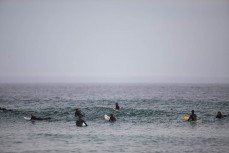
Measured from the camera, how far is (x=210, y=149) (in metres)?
29.1

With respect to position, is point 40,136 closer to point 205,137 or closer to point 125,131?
point 125,131

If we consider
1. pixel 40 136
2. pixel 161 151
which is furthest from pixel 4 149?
pixel 161 151

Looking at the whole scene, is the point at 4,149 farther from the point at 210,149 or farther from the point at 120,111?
the point at 120,111

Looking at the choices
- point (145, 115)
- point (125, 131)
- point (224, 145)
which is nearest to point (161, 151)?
point (224, 145)

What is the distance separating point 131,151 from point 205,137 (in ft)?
31.0

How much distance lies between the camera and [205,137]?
3434 centimetres

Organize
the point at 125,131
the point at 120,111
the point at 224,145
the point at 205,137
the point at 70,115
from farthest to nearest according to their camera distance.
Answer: the point at 120,111
the point at 70,115
the point at 125,131
the point at 205,137
the point at 224,145

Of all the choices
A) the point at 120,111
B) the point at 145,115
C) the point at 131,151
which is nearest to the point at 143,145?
the point at 131,151

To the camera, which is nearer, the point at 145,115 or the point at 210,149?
the point at 210,149

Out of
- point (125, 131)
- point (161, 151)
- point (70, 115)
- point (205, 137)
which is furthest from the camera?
point (70, 115)

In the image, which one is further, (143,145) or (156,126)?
(156,126)

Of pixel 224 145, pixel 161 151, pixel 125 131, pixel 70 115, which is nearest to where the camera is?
pixel 161 151

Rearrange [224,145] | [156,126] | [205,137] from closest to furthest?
[224,145]
[205,137]
[156,126]

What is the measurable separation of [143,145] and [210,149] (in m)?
5.56
